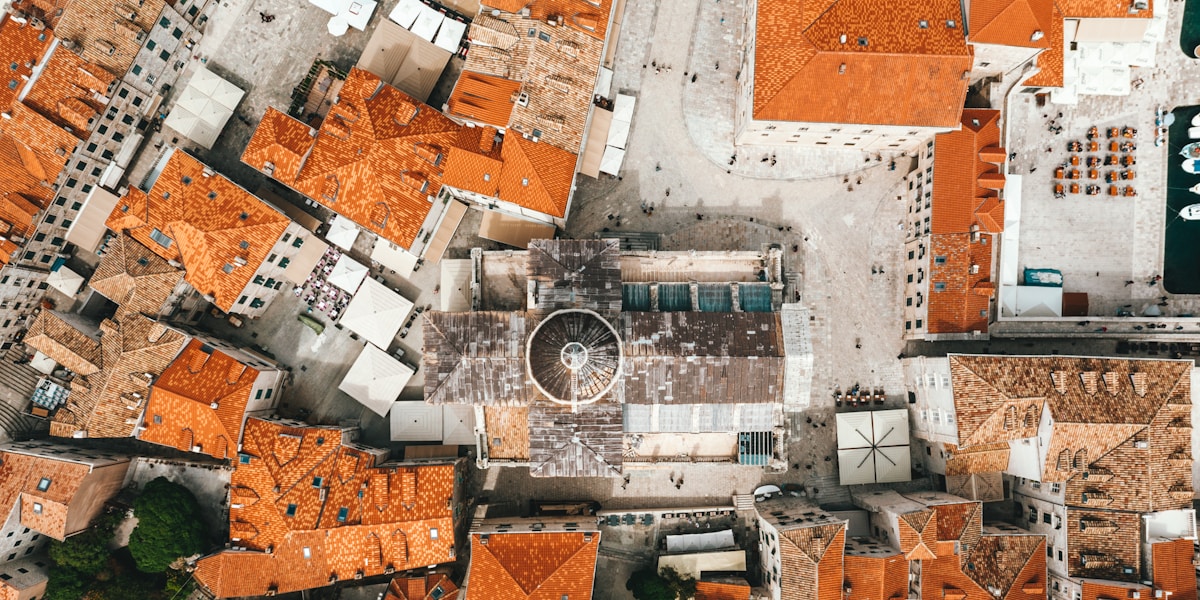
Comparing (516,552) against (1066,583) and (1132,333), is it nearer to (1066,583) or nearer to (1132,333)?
(1066,583)

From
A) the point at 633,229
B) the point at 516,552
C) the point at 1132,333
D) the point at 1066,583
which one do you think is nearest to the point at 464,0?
the point at 633,229

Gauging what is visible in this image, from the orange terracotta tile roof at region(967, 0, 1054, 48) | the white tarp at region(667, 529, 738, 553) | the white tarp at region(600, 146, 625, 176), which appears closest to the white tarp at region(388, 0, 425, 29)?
the white tarp at region(600, 146, 625, 176)

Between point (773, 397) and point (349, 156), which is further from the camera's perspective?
point (349, 156)

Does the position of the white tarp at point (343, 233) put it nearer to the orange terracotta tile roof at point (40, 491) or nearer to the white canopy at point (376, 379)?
the white canopy at point (376, 379)

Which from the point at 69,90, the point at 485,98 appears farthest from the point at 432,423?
the point at 69,90

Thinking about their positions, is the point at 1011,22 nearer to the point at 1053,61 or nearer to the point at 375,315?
the point at 1053,61

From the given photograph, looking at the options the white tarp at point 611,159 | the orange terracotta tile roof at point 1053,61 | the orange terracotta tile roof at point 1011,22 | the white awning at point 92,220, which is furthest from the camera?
the white tarp at point 611,159

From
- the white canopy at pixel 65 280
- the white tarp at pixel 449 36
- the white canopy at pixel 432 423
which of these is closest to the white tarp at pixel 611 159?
the white tarp at pixel 449 36
